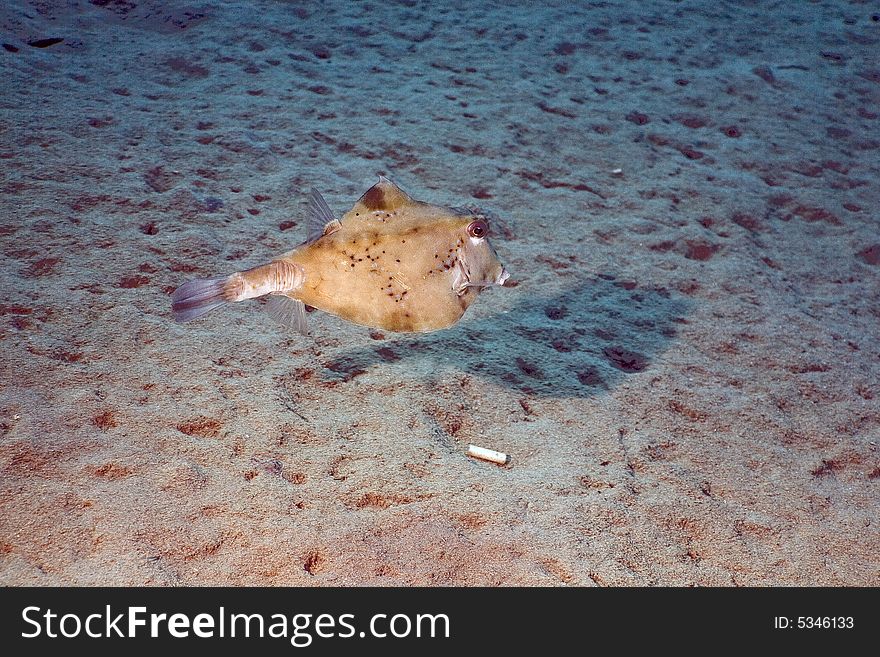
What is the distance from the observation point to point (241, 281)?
2100 mm

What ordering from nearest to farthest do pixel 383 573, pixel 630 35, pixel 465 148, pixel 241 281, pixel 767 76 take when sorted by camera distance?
pixel 241 281
pixel 383 573
pixel 465 148
pixel 767 76
pixel 630 35

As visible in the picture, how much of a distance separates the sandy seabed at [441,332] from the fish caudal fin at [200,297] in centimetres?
91

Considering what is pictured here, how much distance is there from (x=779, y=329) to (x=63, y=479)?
3.86 meters

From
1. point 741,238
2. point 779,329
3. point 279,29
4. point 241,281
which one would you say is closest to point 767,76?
point 741,238

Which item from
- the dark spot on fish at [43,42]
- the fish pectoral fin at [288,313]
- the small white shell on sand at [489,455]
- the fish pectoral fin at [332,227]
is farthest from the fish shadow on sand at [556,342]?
the dark spot on fish at [43,42]

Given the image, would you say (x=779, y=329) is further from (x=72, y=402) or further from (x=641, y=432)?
(x=72, y=402)

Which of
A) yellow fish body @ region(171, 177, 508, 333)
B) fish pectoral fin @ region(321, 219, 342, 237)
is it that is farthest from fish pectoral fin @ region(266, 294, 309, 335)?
fish pectoral fin @ region(321, 219, 342, 237)

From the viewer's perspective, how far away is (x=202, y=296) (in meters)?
2.12

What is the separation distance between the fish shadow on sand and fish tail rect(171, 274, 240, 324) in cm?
148

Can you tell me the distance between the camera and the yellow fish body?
7.23ft

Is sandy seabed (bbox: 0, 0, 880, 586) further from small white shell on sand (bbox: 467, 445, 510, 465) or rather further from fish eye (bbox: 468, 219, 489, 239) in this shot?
fish eye (bbox: 468, 219, 489, 239)

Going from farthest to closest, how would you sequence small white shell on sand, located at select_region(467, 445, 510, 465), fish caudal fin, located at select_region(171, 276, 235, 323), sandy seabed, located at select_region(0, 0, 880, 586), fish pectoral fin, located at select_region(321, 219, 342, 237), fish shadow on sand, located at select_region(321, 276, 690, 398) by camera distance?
fish shadow on sand, located at select_region(321, 276, 690, 398) < small white shell on sand, located at select_region(467, 445, 510, 465) < sandy seabed, located at select_region(0, 0, 880, 586) < fish pectoral fin, located at select_region(321, 219, 342, 237) < fish caudal fin, located at select_region(171, 276, 235, 323)

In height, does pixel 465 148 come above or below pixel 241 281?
below

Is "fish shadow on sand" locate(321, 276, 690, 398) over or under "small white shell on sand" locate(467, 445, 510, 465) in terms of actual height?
under
